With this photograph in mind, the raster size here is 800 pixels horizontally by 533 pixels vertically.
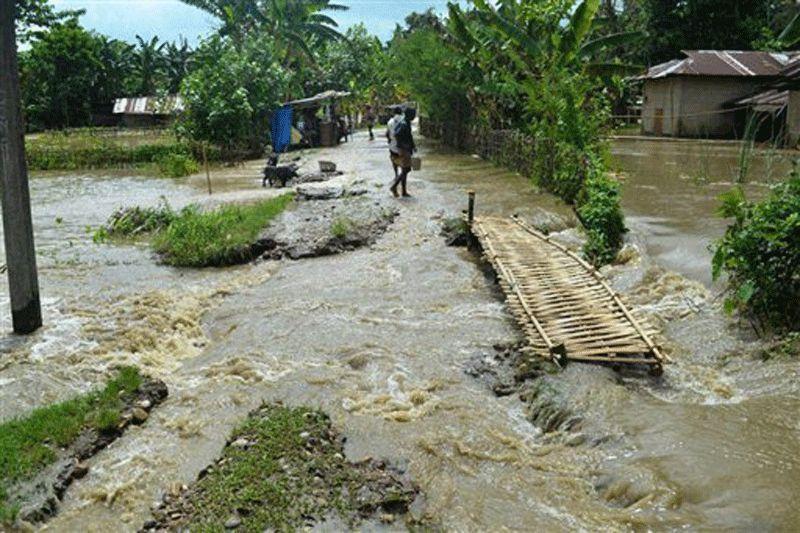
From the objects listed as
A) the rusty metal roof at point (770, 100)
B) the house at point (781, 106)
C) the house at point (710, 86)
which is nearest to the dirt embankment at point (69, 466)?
the house at point (781, 106)

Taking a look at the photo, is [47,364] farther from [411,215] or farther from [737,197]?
[411,215]

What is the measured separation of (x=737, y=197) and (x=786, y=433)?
3.12 metres

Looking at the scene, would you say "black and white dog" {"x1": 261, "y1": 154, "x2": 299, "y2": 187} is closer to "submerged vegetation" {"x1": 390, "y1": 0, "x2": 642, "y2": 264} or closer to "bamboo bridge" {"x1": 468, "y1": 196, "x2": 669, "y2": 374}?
"submerged vegetation" {"x1": 390, "y1": 0, "x2": 642, "y2": 264}

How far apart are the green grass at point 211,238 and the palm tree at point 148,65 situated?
41695 mm

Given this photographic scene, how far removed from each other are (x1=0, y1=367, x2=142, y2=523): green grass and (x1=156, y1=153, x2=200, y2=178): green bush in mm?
20174

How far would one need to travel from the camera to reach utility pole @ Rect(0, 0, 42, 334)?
24.6ft

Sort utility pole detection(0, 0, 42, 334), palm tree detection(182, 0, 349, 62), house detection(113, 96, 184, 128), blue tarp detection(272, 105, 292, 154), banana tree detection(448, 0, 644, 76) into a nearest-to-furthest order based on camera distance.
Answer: utility pole detection(0, 0, 42, 334) → banana tree detection(448, 0, 644, 76) → blue tarp detection(272, 105, 292, 154) → palm tree detection(182, 0, 349, 62) → house detection(113, 96, 184, 128)

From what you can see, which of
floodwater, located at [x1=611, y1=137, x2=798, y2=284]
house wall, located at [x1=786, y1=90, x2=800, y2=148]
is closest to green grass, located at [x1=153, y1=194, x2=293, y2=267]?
floodwater, located at [x1=611, y1=137, x2=798, y2=284]

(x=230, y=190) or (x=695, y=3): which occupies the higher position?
(x=695, y=3)

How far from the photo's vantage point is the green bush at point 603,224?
444 inches

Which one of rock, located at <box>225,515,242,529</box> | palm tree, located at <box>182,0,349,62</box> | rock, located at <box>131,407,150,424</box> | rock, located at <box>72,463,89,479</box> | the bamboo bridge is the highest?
palm tree, located at <box>182,0,349,62</box>

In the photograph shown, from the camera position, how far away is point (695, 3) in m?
35.6

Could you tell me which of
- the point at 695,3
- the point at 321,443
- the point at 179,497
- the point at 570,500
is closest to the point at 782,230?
the point at 570,500

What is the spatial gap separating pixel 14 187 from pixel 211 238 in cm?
500
